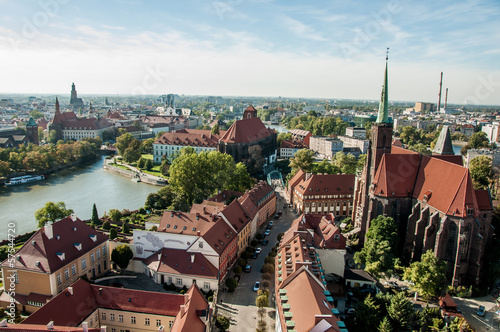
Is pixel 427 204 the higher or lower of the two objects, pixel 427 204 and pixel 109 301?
the higher

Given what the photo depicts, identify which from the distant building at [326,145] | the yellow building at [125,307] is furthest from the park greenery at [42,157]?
the distant building at [326,145]

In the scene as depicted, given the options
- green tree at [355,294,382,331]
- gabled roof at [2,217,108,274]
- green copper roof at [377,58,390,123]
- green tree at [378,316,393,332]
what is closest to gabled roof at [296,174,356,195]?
→ green copper roof at [377,58,390,123]

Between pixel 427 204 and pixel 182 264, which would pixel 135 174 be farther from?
pixel 427 204

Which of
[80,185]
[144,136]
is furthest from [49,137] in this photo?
[80,185]

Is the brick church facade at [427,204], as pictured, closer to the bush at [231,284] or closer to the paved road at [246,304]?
the paved road at [246,304]

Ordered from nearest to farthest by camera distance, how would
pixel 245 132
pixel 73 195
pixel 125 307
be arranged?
pixel 125 307 < pixel 73 195 < pixel 245 132

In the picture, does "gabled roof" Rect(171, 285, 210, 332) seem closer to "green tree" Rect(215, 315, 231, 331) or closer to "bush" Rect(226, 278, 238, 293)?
"green tree" Rect(215, 315, 231, 331)

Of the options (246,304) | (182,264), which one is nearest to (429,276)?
(246,304)
